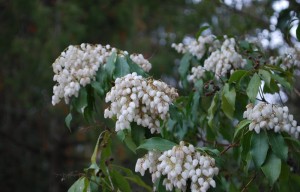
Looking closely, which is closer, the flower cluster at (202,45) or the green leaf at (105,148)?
the green leaf at (105,148)

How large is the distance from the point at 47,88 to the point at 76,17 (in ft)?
2.64

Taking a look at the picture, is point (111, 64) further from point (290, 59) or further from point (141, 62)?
point (290, 59)

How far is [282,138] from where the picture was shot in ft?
5.15

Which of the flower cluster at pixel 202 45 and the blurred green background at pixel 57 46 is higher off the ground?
the blurred green background at pixel 57 46

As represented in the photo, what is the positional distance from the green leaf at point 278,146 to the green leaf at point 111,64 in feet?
2.19

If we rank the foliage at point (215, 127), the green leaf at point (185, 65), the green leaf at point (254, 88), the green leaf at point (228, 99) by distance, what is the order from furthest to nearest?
the green leaf at point (185, 65) → the green leaf at point (228, 99) → the green leaf at point (254, 88) → the foliage at point (215, 127)

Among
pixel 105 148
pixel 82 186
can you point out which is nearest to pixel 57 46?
pixel 105 148

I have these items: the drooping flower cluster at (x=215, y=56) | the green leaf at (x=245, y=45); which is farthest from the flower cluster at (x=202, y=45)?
the green leaf at (x=245, y=45)

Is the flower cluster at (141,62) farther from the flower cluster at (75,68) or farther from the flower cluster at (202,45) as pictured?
the flower cluster at (202,45)

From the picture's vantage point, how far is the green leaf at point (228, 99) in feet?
5.92

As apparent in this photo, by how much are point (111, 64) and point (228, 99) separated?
0.48 m

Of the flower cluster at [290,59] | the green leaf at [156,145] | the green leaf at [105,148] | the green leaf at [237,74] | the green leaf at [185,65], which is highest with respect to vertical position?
the green leaf at [185,65]

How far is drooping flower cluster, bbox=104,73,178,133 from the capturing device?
1.62 meters

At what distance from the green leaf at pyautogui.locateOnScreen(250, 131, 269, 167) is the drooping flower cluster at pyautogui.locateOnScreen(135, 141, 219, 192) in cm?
14
